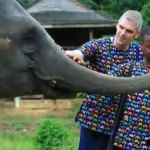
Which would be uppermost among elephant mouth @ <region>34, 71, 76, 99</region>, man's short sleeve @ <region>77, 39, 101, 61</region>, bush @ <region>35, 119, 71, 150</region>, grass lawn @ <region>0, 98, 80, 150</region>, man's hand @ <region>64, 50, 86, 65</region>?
elephant mouth @ <region>34, 71, 76, 99</region>

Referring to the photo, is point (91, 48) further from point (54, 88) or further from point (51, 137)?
point (51, 137)

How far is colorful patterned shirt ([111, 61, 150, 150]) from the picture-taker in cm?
309

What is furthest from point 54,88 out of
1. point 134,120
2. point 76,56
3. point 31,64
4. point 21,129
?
point 21,129

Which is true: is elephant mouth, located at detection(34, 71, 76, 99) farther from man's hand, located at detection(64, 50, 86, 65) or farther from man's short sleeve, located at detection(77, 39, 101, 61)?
man's short sleeve, located at detection(77, 39, 101, 61)

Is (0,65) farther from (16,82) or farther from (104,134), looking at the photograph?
(104,134)

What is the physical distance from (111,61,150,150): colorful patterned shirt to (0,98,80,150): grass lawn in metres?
4.07

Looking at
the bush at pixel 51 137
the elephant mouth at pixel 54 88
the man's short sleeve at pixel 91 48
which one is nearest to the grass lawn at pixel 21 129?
the bush at pixel 51 137

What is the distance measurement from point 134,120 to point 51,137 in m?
4.22

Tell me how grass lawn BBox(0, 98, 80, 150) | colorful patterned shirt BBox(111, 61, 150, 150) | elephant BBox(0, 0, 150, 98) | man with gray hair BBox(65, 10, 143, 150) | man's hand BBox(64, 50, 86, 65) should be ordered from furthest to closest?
grass lawn BBox(0, 98, 80, 150), man with gray hair BBox(65, 10, 143, 150), colorful patterned shirt BBox(111, 61, 150, 150), man's hand BBox(64, 50, 86, 65), elephant BBox(0, 0, 150, 98)

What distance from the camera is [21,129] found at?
432 inches

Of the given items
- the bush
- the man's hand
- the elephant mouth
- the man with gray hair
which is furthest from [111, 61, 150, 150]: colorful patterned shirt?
the bush

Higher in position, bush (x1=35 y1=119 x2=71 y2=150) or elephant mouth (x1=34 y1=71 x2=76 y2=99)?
elephant mouth (x1=34 y1=71 x2=76 y2=99)

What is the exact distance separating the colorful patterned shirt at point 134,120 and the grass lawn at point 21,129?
4.07m

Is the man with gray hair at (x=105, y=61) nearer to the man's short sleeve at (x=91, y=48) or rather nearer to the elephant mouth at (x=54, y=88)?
the man's short sleeve at (x=91, y=48)
